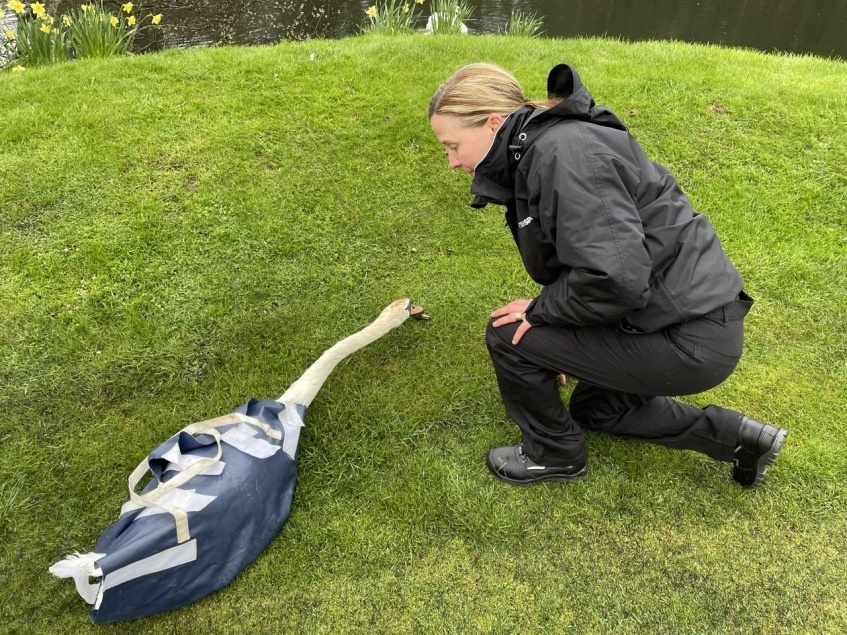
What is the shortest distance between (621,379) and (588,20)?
12.9 m

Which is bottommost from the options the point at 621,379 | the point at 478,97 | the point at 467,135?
the point at 621,379

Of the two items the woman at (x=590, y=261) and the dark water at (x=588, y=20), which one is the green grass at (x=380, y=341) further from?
the dark water at (x=588, y=20)

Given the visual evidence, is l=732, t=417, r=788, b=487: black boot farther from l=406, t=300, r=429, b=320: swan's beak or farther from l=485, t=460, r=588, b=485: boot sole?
l=406, t=300, r=429, b=320: swan's beak

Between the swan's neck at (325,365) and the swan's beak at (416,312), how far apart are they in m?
0.18

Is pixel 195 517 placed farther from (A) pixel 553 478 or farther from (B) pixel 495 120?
(B) pixel 495 120

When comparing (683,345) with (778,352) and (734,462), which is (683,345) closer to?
(734,462)

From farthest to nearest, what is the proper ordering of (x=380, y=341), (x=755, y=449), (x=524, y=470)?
(x=380, y=341) → (x=524, y=470) → (x=755, y=449)

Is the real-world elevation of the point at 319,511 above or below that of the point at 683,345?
below

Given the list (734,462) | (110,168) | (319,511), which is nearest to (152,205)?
(110,168)

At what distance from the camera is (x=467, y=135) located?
6.52ft

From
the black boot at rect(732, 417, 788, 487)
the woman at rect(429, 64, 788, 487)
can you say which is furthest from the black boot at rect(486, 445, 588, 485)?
the black boot at rect(732, 417, 788, 487)

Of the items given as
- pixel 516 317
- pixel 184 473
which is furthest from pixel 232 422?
pixel 516 317

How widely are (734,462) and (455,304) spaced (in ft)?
5.24

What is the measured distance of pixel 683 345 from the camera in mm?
1963
